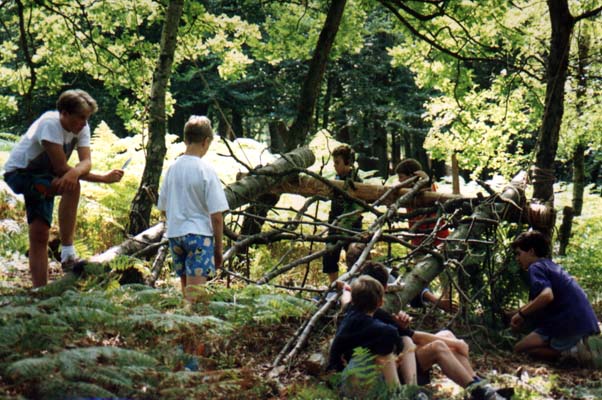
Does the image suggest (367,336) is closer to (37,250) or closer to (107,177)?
(107,177)

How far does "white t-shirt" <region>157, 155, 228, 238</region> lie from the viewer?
196 inches

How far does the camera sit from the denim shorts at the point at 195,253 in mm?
5023

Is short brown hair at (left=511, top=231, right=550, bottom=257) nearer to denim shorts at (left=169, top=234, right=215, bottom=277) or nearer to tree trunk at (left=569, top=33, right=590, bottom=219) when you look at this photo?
denim shorts at (left=169, top=234, right=215, bottom=277)

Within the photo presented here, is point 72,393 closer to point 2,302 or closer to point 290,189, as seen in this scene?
point 2,302

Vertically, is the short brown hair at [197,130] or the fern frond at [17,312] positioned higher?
the short brown hair at [197,130]

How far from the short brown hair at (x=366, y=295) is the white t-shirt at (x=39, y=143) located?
7.91ft

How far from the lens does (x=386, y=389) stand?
413cm

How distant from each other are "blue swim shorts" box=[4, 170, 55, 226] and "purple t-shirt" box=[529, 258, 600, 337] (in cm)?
434

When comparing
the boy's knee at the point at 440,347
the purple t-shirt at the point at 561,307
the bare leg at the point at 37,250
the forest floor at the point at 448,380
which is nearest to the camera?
the forest floor at the point at 448,380

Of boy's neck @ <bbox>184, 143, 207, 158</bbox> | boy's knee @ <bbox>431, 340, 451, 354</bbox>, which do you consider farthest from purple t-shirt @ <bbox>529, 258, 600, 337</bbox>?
boy's neck @ <bbox>184, 143, 207, 158</bbox>

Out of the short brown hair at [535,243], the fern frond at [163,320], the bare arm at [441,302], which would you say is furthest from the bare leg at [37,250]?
the short brown hair at [535,243]

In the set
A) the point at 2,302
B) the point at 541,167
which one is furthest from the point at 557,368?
the point at 2,302

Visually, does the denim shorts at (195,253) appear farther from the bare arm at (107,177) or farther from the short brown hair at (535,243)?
the short brown hair at (535,243)

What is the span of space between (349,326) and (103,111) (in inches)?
789
